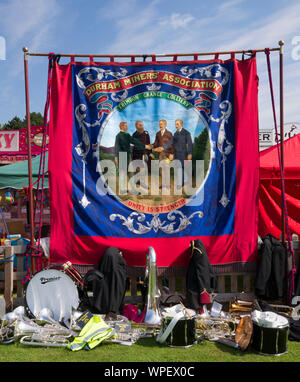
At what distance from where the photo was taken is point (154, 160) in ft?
16.0

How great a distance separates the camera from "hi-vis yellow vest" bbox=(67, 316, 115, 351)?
349cm

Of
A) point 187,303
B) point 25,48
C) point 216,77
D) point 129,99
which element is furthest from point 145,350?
point 25,48

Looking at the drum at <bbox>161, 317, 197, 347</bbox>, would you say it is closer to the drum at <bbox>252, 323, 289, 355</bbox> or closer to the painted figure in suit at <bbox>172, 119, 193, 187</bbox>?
the drum at <bbox>252, 323, 289, 355</bbox>

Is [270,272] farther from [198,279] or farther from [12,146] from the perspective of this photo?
[12,146]

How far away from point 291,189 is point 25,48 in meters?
5.18

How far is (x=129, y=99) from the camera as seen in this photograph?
15.9ft

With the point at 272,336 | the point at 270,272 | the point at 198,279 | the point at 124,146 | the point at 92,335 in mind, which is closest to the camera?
the point at 272,336

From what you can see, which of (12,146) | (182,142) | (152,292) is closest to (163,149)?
(182,142)

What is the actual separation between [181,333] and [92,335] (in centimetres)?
100

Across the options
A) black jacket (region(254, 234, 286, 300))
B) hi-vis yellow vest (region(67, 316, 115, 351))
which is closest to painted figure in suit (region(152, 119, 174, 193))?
black jacket (region(254, 234, 286, 300))

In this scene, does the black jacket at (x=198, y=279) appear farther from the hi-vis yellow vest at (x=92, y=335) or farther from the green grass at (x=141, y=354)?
the hi-vis yellow vest at (x=92, y=335)

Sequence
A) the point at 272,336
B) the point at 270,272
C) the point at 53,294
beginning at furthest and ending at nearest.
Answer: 1. the point at 270,272
2. the point at 53,294
3. the point at 272,336

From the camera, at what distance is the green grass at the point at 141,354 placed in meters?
3.29
